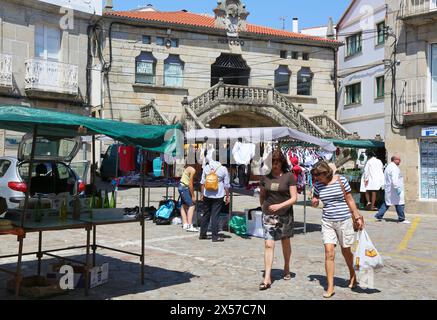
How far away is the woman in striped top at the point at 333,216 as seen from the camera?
255 inches

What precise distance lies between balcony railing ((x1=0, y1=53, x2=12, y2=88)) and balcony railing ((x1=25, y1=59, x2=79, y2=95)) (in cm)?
80

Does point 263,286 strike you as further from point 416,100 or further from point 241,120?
point 241,120

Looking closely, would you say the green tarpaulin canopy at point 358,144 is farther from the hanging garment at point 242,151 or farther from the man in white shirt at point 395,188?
the hanging garment at point 242,151

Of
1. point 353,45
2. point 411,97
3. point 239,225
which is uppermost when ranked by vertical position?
point 353,45

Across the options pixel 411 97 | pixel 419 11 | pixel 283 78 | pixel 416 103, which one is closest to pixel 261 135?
pixel 416 103

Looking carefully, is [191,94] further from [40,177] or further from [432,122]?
[40,177]

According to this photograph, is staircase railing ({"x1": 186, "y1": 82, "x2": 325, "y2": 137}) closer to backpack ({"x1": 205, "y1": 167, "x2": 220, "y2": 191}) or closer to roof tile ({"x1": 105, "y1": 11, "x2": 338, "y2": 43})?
roof tile ({"x1": 105, "y1": 11, "x2": 338, "y2": 43})

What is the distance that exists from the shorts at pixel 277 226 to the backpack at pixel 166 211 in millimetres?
6407

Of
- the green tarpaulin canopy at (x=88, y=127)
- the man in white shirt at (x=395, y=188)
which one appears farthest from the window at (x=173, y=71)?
the green tarpaulin canopy at (x=88, y=127)

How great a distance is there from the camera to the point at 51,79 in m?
22.2

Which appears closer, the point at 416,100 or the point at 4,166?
the point at 4,166

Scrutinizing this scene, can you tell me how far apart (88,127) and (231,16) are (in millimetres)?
26415

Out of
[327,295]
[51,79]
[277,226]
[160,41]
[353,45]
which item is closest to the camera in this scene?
[327,295]

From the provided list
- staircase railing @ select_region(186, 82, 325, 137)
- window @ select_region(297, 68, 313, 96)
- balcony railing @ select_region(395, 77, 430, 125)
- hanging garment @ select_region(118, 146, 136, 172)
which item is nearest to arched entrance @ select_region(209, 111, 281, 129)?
staircase railing @ select_region(186, 82, 325, 137)
